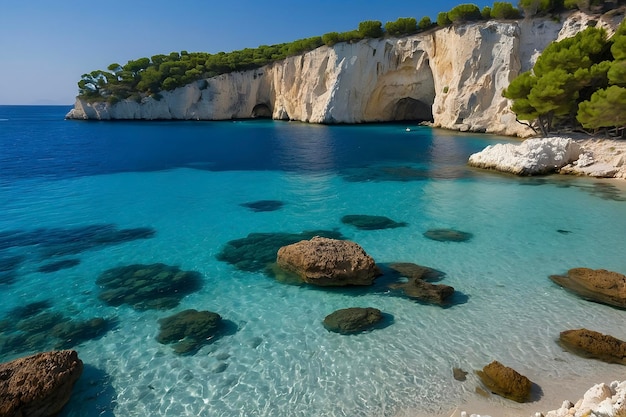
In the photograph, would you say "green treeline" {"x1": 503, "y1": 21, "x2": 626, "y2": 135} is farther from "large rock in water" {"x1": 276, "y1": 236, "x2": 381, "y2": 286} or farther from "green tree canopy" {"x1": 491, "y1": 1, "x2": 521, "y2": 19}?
"large rock in water" {"x1": 276, "y1": 236, "x2": 381, "y2": 286}

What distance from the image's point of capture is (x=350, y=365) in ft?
22.1

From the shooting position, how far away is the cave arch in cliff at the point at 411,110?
192 ft

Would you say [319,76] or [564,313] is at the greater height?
[319,76]

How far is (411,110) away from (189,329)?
58872 millimetres

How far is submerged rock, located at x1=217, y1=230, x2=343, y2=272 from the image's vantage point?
10984 mm

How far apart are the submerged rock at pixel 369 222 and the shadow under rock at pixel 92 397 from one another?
30.3 feet

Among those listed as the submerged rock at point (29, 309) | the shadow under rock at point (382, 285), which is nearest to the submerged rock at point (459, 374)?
the shadow under rock at point (382, 285)

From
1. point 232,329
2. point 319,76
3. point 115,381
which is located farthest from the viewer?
point 319,76

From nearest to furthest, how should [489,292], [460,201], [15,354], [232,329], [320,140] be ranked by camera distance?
[15,354], [232,329], [489,292], [460,201], [320,140]

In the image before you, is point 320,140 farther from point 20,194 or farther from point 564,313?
point 564,313

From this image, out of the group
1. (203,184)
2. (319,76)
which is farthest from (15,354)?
(319,76)

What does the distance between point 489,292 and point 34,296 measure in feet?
35.6

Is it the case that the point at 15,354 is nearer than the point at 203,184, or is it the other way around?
the point at 15,354

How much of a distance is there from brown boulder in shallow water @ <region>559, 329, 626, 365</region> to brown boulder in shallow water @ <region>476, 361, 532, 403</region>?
166 centimetres
